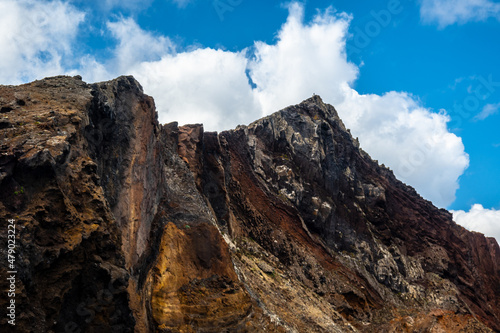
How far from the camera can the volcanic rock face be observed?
38.1ft

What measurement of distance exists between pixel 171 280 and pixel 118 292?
588 centimetres

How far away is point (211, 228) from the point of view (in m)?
21.7

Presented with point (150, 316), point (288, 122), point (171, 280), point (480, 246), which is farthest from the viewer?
point (480, 246)

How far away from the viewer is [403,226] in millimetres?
49281

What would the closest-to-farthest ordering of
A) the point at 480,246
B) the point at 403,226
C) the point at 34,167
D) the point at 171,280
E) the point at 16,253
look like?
the point at 16,253 → the point at 34,167 → the point at 171,280 → the point at 403,226 → the point at 480,246

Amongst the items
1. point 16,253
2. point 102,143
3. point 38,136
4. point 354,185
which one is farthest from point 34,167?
point 354,185

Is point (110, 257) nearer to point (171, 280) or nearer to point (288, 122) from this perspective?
point (171, 280)

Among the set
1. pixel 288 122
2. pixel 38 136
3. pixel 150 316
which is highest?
pixel 288 122

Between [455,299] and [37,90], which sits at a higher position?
[37,90]

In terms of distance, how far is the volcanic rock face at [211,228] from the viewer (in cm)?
1160

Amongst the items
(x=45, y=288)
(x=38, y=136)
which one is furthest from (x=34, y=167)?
(x=45, y=288)

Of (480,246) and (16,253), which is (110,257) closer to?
(16,253)

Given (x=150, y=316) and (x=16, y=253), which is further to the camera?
(x=150, y=316)

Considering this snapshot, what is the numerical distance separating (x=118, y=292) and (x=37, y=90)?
34.6 feet
